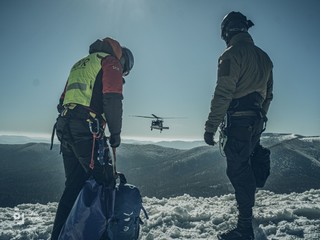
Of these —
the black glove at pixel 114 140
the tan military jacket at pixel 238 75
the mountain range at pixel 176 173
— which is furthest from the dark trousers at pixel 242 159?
the mountain range at pixel 176 173

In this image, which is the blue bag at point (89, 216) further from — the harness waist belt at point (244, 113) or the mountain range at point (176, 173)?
the mountain range at point (176, 173)

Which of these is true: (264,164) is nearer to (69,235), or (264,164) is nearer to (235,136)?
(235,136)

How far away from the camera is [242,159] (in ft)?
14.5

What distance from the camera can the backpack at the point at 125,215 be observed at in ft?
12.4

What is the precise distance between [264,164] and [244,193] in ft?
2.22

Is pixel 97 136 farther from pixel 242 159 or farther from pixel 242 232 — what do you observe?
pixel 242 232

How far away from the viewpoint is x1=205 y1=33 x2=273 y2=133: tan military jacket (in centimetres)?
453

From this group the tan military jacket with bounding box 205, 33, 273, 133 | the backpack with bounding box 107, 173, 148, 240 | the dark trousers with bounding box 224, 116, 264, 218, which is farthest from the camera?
the tan military jacket with bounding box 205, 33, 273, 133

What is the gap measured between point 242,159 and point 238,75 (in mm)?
1256

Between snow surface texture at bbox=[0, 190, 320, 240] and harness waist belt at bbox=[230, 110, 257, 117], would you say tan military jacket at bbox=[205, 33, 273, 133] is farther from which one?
snow surface texture at bbox=[0, 190, 320, 240]

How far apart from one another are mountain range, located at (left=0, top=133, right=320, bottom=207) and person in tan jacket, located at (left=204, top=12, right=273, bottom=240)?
339 inches

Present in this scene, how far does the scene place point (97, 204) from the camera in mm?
3766

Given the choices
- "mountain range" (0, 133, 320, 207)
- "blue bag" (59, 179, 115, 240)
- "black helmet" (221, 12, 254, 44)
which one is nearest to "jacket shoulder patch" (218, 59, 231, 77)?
"black helmet" (221, 12, 254, 44)

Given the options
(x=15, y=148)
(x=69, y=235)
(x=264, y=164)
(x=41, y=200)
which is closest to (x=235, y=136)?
(x=264, y=164)
